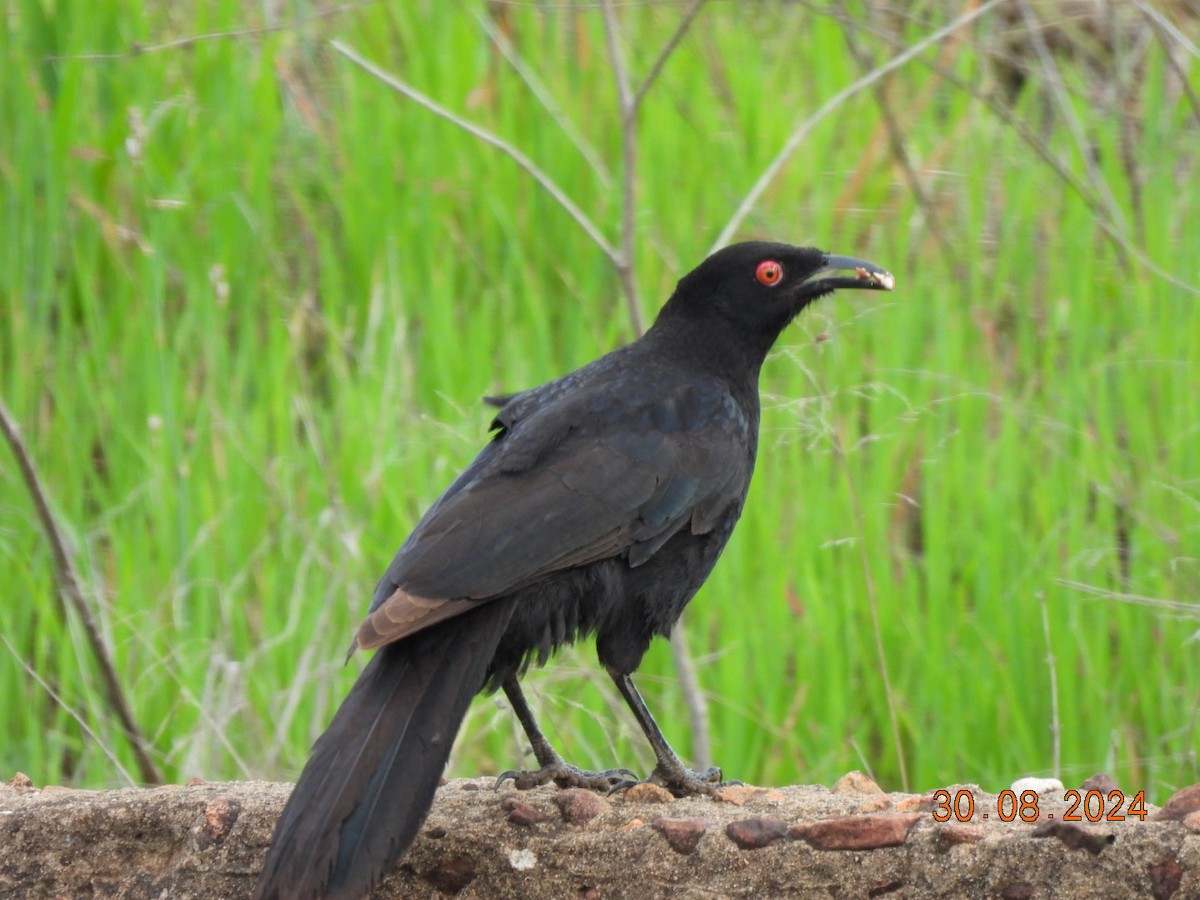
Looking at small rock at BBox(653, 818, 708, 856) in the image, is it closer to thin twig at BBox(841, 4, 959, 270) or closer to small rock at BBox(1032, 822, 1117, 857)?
small rock at BBox(1032, 822, 1117, 857)

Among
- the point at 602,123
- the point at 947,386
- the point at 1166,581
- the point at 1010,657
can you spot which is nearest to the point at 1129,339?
the point at 947,386

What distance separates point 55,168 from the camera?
595 cm

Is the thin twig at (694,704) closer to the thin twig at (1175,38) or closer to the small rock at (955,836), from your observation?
the small rock at (955,836)

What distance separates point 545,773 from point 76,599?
54.8 inches

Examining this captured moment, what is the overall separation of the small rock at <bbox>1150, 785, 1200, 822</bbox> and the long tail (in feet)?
4.21

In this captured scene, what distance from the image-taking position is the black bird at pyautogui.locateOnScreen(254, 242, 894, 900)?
2846 millimetres

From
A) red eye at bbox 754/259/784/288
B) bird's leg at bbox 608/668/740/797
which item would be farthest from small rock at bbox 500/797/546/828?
red eye at bbox 754/259/784/288

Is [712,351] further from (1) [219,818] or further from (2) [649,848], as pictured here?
(1) [219,818]

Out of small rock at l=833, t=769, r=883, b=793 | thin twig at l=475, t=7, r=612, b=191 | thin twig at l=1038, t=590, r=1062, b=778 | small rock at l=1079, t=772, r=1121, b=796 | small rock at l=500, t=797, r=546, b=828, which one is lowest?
thin twig at l=1038, t=590, r=1062, b=778

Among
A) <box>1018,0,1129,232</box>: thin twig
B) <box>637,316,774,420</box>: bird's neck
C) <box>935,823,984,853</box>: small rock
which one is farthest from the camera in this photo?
<box>1018,0,1129,232</box>: thin twig

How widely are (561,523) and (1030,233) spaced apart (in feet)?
11.3

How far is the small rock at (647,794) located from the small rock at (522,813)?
0.31 m

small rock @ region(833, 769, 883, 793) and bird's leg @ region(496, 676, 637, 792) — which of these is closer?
small rock @ region(833, 769, 883, 793)

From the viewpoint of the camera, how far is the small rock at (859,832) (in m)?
2.87
